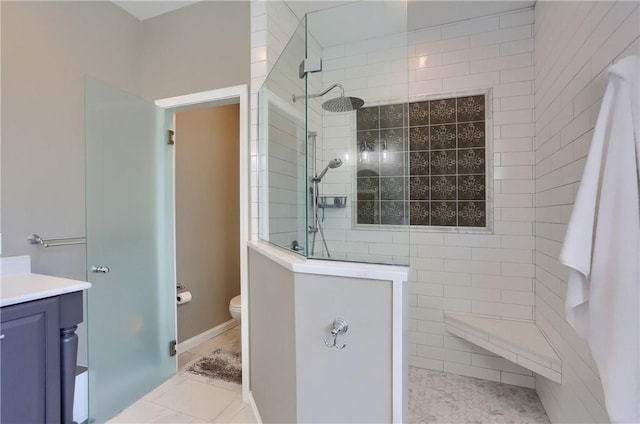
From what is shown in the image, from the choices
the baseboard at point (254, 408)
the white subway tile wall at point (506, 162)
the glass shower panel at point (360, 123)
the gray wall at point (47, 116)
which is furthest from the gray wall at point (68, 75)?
the baseboard at point (254, 408)

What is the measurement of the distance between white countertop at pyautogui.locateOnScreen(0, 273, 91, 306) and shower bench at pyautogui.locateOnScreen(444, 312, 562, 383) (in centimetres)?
243

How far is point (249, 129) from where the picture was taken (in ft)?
7.04

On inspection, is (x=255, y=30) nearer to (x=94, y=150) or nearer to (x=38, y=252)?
(x=94, y=150)

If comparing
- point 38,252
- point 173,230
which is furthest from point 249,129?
point 38,252

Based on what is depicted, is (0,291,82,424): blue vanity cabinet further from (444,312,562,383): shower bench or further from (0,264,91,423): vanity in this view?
(444,312,562,383): shower bench

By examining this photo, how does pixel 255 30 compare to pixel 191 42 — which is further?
pixel 191 42

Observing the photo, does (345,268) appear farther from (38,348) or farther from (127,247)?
(127,247)

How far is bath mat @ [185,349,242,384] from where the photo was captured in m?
2.39

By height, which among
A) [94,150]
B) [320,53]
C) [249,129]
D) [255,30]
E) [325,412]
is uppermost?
[255,30]

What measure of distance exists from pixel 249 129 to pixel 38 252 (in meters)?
1.51

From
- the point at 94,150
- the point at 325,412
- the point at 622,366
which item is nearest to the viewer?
the point at 622,366

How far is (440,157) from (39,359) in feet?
9.00

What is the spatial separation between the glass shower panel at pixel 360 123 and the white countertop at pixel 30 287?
1.22 meters

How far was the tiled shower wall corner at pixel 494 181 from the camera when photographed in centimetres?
202
